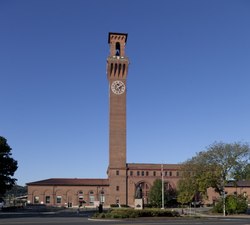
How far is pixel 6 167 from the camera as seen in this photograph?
2739 inches

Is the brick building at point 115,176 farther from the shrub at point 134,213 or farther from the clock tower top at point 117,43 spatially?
the shrub at point 134,213

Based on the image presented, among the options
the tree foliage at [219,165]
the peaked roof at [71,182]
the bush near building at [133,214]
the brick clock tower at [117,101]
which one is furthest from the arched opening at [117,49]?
the bush near building at [133,214]

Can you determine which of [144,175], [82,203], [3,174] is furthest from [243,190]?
[3,174]

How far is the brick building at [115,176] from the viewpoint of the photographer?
310ft

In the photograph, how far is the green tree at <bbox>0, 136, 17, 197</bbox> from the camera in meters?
68.2

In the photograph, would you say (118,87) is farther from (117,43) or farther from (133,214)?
(133,214)

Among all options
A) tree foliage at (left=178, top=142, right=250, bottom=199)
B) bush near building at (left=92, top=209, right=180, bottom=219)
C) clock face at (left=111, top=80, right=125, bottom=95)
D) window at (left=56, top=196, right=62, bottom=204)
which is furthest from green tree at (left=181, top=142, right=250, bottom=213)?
window at (left=56, top=196, right=62, bottom=204)

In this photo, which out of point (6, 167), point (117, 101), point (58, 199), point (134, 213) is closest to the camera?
point (134, 213)

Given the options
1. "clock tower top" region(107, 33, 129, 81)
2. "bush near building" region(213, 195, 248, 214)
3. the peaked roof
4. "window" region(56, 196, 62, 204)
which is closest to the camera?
"bush near building" region(213, 195, 248, 214)

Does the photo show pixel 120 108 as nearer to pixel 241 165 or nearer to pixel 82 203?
pixel 82 203

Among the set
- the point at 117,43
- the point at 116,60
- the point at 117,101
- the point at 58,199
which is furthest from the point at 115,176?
the point at 117,43

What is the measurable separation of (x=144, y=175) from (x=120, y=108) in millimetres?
17919

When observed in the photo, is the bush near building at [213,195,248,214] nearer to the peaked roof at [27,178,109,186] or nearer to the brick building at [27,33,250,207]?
the brick building at [27,33,250,207]

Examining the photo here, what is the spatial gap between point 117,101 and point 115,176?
16850 millimetres
